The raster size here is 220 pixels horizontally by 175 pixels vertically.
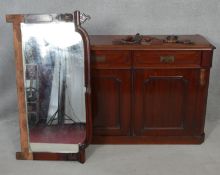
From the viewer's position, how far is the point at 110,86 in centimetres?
246

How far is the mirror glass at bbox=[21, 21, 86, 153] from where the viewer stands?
2242 millimetres

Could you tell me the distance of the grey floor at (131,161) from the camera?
2250mm

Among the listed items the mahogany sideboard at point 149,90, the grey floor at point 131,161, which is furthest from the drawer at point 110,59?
the grey floor at point 131,161

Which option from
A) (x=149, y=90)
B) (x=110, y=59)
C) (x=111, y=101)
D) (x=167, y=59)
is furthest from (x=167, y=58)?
(x=111, y=101)

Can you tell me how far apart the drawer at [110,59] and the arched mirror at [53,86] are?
123 mm

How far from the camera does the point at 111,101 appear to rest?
2.50m

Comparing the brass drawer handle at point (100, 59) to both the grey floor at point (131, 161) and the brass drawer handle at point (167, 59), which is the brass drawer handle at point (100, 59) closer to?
the brass drawer handle at point (167, 59)

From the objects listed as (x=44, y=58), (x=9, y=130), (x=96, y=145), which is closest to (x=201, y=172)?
(x=96, y=145)

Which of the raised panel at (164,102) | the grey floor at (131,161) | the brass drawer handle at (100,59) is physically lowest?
the grey floor at (131,161)

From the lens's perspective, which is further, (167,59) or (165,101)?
(165,101)

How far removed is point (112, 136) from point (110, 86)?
375 mm

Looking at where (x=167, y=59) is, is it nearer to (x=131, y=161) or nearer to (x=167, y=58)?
(x=167, y=58)

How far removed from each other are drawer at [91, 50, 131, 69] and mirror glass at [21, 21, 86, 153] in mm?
121

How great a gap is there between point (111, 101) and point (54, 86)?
41 cm
